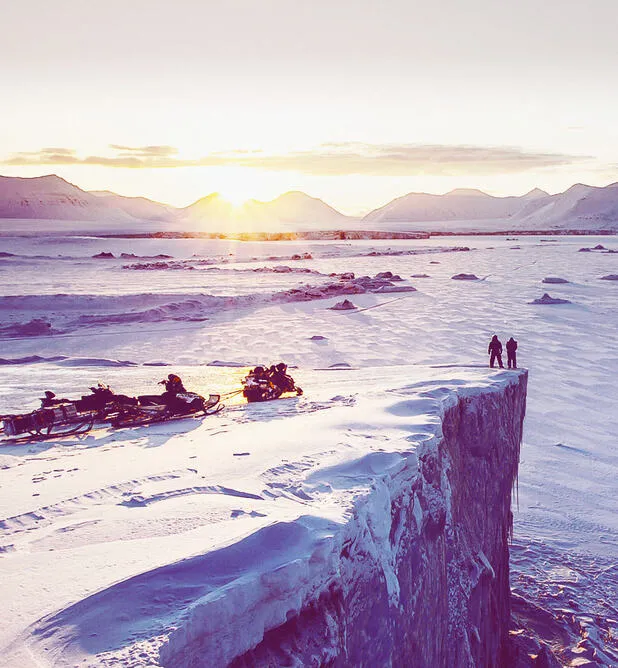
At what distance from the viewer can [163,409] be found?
28.0 ft

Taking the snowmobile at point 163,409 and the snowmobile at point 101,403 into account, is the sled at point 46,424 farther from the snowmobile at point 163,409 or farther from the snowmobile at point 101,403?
the snowmobile at point 163,409

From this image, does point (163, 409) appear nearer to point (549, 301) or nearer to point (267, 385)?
point (267, 385)

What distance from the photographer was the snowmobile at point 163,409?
27.2 ft

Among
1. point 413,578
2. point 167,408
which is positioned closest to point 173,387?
point 167,408

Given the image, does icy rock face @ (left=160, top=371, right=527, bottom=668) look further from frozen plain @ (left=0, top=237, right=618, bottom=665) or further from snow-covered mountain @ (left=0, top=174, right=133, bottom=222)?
snow-covered mountain @ (left=0, top=174, right=133, bottom=222)

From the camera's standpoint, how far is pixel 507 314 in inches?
957

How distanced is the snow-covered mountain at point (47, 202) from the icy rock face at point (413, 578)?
368ft

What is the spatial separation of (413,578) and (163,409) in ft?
14.1

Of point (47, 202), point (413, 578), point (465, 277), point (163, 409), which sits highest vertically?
point (47, 202)

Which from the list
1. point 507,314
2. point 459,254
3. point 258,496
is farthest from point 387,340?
point 459,254

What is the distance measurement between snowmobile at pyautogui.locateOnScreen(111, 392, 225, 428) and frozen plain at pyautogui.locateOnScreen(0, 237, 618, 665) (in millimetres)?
377

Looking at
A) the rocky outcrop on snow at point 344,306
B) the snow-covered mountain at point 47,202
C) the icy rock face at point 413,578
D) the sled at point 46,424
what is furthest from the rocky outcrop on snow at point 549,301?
the snow-covered mountain at point 47,202

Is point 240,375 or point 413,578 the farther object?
point 240,375

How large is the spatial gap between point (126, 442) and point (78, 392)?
169 inches
